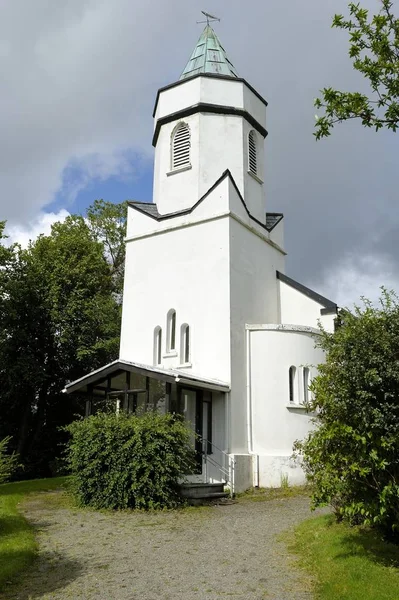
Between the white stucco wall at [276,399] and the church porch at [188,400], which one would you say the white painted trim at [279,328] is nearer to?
the white stucco wall at [276,399]

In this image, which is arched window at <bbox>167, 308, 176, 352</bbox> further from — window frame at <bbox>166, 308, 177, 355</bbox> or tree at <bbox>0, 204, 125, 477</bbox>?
tree at <bbox>0, 204, 125, 477</bbox>

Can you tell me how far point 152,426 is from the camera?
533 inches

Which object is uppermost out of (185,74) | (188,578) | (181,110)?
(185,74)

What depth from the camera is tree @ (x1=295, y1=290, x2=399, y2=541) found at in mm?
6957

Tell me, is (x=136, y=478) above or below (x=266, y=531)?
above

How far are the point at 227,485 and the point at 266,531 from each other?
18.7 feet

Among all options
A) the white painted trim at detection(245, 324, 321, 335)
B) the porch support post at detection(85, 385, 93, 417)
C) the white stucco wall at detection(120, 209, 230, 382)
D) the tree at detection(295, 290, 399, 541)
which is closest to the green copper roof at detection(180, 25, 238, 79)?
the white stucco wall at detection(120, 209, 230, 382)

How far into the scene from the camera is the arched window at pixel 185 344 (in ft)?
61.3

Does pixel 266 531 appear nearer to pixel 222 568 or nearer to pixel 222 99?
pixel 222 568

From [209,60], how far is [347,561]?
832 inches

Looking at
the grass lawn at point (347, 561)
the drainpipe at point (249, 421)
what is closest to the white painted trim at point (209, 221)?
the drainpipe at point (249, 421)

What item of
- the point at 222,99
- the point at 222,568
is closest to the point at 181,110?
the point at 222,99

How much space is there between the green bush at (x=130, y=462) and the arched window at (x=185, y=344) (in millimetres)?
4737

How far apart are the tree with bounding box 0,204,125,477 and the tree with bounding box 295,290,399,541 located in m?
20.4
